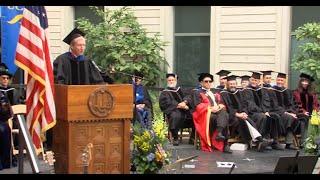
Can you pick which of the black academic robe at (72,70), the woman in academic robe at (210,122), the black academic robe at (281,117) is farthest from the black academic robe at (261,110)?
the black academic robe at (72,70)

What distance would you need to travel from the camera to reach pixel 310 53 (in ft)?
42.8

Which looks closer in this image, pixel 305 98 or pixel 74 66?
pixel 74 66

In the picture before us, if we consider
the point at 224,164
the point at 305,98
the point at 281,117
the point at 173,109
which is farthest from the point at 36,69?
the point at 305,98

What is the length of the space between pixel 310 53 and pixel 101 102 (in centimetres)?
781

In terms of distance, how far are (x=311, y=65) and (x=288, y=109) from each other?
1555 mm

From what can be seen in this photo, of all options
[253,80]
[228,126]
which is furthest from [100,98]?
[253,80]

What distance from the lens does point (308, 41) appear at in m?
13.9

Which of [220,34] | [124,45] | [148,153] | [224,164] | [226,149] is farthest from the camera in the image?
[220,34]

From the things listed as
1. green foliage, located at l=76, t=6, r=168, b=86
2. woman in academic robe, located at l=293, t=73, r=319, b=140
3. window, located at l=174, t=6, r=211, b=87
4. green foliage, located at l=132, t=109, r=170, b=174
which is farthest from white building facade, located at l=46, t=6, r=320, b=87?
green foliage, located at l=132, t=109, r=170, b=174

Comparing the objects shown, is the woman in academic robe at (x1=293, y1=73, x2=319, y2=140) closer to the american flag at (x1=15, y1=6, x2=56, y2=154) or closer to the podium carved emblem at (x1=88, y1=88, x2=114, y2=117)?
the podium carved emblem at (x1=88, y1=88, x2=114, y2=117)

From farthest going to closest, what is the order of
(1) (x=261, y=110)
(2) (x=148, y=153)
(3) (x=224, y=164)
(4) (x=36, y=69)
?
(1) (x=261, y=110) → (3) (x=224, y=164) → (2) (x=148, y=153) → (4) (x=36, y=69)

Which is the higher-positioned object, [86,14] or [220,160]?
[86,14]

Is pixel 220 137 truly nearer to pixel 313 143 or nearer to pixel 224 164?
pixel 224 164

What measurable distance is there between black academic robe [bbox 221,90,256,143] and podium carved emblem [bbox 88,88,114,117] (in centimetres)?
486
